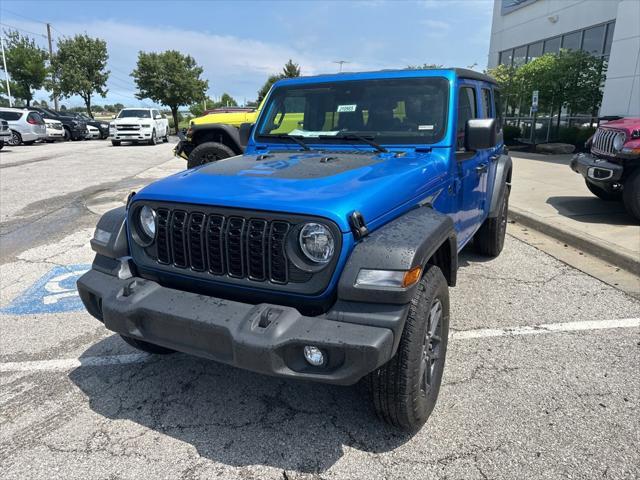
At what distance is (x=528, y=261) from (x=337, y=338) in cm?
409

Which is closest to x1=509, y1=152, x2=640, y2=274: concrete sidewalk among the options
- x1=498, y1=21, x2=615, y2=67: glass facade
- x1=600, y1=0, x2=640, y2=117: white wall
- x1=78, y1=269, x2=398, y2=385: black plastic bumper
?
x1=78, y1=269, x2=398, y2=385: black plastic bumper

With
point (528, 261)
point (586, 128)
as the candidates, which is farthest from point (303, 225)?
point (586, 128)

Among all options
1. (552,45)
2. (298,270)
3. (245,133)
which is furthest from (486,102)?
(552,45)

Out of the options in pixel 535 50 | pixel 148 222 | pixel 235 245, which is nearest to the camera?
pixel 235 245

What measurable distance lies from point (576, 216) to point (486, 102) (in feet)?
11.0

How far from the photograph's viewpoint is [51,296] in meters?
4.32

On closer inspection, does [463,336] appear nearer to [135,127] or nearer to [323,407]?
[323,407]

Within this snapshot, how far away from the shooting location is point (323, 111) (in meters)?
3.70

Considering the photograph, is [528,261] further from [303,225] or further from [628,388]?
[303,225]

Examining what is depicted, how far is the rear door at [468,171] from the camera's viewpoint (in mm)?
3553

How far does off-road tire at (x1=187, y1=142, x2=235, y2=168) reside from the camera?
27.6 ft

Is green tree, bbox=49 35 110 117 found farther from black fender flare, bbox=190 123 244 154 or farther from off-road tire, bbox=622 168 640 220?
off-road tire, bbox=622 168 640 220

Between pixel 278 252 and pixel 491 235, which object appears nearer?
pixel 278 252

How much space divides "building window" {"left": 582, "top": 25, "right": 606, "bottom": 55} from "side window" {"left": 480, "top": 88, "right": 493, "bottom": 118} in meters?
16.3
